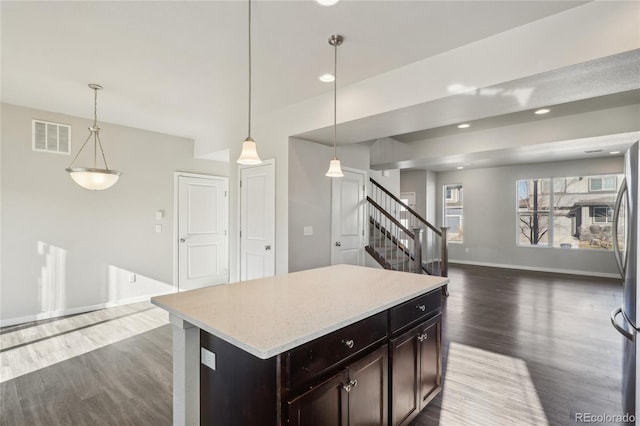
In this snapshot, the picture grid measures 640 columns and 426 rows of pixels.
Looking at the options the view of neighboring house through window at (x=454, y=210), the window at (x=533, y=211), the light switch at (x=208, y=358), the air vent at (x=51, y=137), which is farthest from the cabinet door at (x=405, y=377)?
the view of neighboring house through window at (x=454, y=210)

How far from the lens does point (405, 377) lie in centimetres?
191

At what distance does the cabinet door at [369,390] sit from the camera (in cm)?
154

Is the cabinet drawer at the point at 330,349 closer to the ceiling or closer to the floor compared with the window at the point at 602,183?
closer to the floor

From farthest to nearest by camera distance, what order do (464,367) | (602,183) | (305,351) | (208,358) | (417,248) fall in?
(602,183) → (417,248) → (464,367) → (208,358) → (305,351)

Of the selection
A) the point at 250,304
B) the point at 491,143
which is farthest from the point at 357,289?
the point at 491,143

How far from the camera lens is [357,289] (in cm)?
206

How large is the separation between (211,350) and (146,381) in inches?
65.7

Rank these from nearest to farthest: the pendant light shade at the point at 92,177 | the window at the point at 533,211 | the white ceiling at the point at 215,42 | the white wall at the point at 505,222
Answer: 1. the white ceiling at the point at 215,42
2. the pendant light shade at the point at 92,177
3. the white wall at the point at 505,222
4. the window at the point at 533,211

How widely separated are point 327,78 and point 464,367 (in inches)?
122

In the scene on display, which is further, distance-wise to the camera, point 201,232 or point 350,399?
point 201,232

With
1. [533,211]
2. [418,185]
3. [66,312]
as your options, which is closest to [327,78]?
[66,312]

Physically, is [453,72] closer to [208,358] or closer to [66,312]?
[208,358]

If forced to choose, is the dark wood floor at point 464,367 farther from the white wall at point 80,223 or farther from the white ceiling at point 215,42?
the white ceiling at point 215,42

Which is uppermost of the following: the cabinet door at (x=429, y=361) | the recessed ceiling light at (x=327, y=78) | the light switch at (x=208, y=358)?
the recessed ceiling light at (x=327, y=78)
